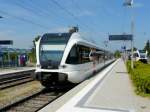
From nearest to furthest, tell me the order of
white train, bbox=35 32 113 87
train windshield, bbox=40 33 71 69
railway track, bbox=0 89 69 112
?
1. railway track, bbox=0 89 69 112
2. white train, bbox=35 32 113 87
3. train windshield, bbox=40 33 71 69

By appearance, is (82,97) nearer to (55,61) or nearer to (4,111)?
(4,111)

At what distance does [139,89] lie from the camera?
13719 mm

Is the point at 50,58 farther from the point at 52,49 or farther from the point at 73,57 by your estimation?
the point at 73,57

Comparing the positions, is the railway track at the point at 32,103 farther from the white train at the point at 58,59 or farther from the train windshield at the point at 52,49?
the train windshield at the point at 52,49

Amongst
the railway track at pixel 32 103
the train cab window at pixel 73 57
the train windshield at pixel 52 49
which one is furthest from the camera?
the train cab window at pixel 73 57

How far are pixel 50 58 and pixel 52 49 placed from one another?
0.55 meters

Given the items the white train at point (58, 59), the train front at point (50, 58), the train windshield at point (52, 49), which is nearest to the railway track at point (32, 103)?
the train front at point (50, 58)

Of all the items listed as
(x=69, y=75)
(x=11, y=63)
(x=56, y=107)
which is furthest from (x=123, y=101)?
(x=11, y=63)

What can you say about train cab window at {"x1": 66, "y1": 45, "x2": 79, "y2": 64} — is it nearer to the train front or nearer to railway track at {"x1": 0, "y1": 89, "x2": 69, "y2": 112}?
the train front

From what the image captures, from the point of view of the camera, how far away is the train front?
658 inches

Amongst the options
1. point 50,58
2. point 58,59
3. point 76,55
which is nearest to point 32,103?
point 58,59

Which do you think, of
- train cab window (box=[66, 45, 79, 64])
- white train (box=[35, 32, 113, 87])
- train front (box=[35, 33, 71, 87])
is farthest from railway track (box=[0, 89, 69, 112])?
train cab window (box=[66, 45, 79, 64])

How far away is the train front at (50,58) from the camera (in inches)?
658

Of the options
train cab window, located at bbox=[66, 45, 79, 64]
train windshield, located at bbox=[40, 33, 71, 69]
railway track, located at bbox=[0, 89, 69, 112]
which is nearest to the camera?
railway track, located at bbox=[0, 89, 69, 112]
